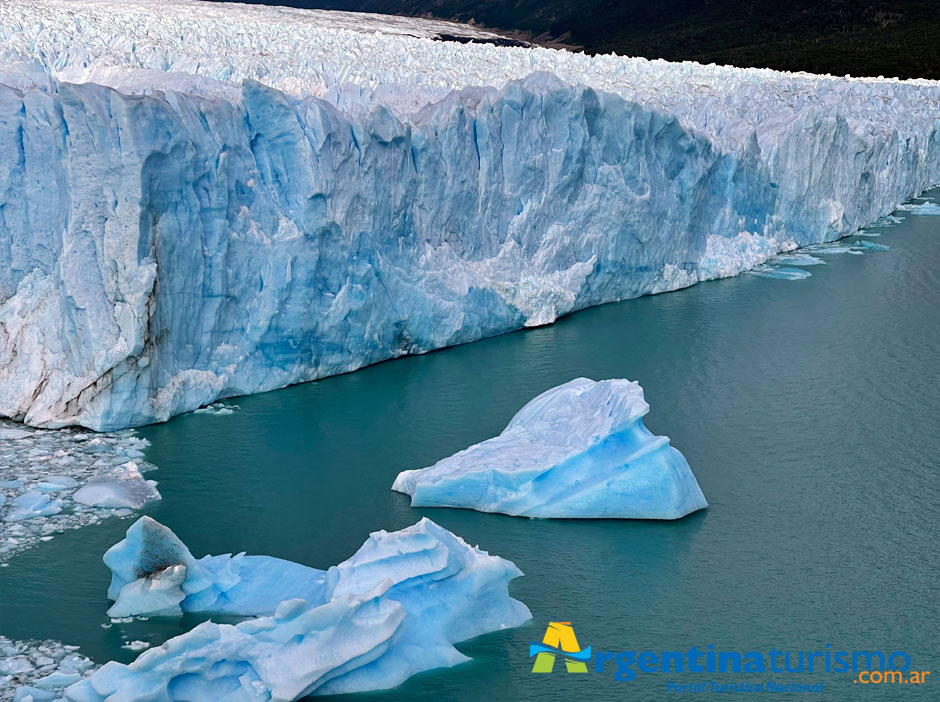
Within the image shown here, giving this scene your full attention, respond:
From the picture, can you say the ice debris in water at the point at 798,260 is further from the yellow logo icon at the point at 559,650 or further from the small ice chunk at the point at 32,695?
the small ice chunk at the point at 32,695

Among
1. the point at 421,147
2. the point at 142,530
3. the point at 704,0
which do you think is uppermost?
the point at 704,0

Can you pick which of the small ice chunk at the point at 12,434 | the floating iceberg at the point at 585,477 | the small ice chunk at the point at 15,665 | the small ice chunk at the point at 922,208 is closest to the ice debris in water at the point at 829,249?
the small ice chunk at the point at 922,208

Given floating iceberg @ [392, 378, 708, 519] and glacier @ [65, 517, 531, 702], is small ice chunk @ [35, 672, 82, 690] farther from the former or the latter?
floating iceberg @ [392, 378, 708, 519]

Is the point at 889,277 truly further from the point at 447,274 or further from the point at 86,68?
the point at 86,68

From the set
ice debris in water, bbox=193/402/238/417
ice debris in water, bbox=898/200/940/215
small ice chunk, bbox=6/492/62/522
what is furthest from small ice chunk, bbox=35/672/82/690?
ice debris in water, bbox=898/200/940/215

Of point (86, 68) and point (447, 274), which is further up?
point (86, 68)

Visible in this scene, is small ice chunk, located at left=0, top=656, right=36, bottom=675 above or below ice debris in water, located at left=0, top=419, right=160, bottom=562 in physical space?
below

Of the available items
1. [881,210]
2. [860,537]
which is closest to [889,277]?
[881,210]
